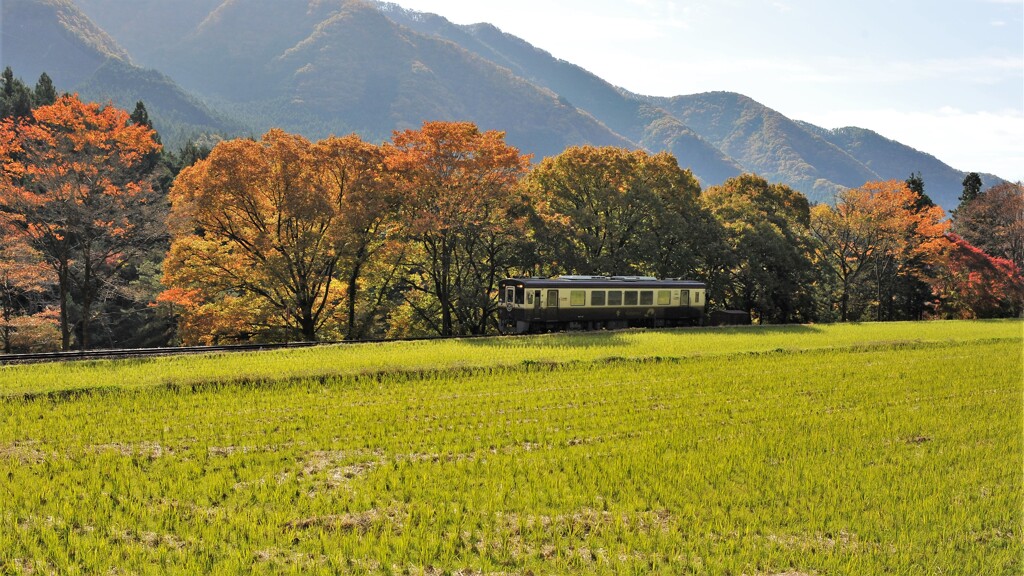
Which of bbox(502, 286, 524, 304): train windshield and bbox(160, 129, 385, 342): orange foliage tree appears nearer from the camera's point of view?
bbox(160, 129, 385, 342): orange foliage tree

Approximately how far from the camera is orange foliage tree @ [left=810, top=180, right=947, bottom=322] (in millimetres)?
46719

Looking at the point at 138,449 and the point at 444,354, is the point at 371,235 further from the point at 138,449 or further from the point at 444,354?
the point at 138,449

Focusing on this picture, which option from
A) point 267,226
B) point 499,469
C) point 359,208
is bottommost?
point 499,469

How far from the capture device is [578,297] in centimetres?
3259

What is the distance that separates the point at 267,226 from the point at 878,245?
4465 cm

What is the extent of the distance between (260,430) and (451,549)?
7.19 m

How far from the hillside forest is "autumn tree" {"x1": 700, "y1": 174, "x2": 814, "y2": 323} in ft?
0.52

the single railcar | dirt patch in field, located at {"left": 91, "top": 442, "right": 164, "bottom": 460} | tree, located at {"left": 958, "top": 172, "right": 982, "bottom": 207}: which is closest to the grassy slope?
the single railcar

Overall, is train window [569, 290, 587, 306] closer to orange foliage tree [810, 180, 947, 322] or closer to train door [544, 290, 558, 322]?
train door [544, 290, 558, 322]

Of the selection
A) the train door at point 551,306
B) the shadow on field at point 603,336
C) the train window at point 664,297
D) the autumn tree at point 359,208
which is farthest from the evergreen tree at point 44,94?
the train window at point 664,297

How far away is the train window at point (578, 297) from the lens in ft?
106

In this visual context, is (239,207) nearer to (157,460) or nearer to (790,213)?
(157,460)

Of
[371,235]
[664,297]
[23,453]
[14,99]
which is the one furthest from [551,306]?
[14,99]

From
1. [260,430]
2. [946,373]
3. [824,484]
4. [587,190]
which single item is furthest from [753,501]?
[587,190]
